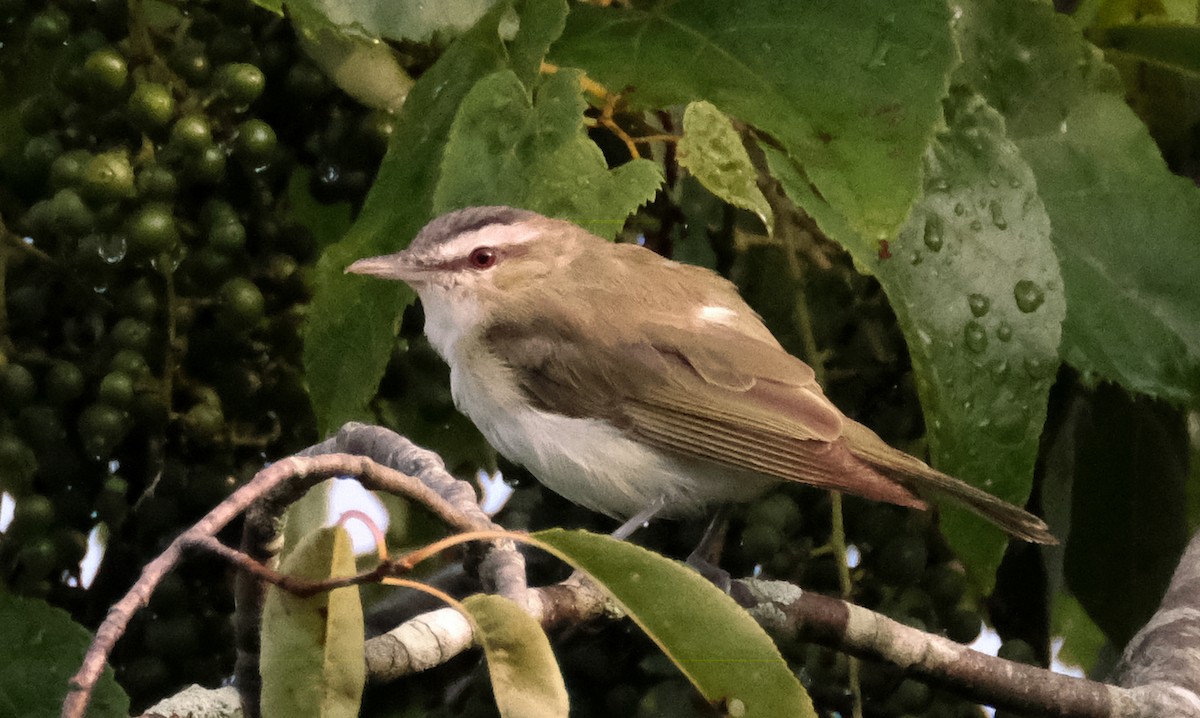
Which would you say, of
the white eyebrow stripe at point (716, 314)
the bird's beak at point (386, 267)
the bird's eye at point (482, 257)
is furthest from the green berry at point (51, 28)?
the white eyebrow stripe at point (716, 314)

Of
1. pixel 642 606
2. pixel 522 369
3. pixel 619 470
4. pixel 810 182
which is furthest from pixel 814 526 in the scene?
pixel 642 606

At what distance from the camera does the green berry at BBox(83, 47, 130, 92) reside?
1.14m

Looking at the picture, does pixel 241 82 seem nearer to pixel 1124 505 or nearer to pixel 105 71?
pixel 105 71

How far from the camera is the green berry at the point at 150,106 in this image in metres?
1.14

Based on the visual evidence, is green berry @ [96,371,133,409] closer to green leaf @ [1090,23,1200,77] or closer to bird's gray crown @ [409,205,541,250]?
bird's gray crown @ [409,205,541,250]

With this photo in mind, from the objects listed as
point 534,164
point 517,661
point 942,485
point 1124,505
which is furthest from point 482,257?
point 517,661

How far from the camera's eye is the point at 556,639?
1.08 m

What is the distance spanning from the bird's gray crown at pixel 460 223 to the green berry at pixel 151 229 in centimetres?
20

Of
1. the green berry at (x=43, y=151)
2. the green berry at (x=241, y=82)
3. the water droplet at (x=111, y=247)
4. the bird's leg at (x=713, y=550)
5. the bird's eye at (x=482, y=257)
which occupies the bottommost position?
the bird's leg at (x=713, y=550)

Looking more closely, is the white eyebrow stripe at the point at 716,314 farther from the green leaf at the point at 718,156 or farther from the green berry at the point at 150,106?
the green berry at the point at 150,106

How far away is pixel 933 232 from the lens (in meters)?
1.16

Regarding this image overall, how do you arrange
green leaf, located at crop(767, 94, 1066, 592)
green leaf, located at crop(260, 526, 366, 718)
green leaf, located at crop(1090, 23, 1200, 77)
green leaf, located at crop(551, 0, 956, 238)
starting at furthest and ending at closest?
1. green leaf, located at crop(1090, 23, 1200, 77)
2. green leaf, located at crop(767, 94, 1066, 592)
3. green leaf, located at crop(551, 0, 956, 238)
4. green leaf, located at crop(260, 526, 366, 718)

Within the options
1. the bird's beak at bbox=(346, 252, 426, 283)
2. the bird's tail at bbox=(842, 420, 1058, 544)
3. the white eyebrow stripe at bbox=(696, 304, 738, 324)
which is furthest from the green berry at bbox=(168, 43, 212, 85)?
the bird's tail at bbox=(842, 420, 1058, 544)

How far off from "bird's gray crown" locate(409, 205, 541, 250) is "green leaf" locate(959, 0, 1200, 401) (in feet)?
1.39
